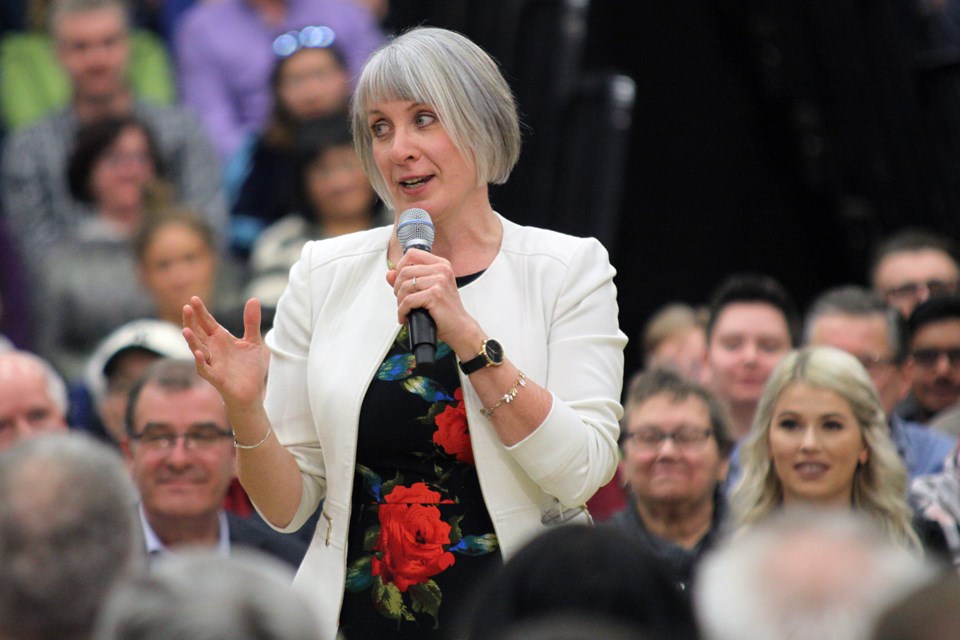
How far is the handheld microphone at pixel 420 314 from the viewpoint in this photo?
2713mm

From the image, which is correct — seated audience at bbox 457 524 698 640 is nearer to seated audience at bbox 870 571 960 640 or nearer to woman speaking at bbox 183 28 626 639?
seated audience at bbox 870 571 960 640

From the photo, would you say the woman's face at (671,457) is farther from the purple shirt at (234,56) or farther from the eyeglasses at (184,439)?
the purple shirt at (234,56)

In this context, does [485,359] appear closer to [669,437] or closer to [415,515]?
[415,515]

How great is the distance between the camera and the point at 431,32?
297 cm

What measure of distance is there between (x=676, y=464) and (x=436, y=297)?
2.22m

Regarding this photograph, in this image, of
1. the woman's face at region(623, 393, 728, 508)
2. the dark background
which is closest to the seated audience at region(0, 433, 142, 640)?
the woman's face at region(623, 393, 728, 508)

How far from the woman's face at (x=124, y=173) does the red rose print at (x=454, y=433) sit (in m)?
3.95

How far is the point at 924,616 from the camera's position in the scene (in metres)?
1.63

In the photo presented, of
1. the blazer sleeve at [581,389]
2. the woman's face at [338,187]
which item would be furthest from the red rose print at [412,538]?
the woman's face at [338,187]

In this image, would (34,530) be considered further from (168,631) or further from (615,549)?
(615,549)

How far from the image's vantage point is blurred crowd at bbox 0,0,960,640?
1856mm

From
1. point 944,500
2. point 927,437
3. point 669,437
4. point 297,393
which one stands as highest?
point 297,393

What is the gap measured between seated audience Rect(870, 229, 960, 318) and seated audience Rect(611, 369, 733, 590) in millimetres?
1483

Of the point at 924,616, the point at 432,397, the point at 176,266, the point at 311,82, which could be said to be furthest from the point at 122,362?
the point at 924,616
